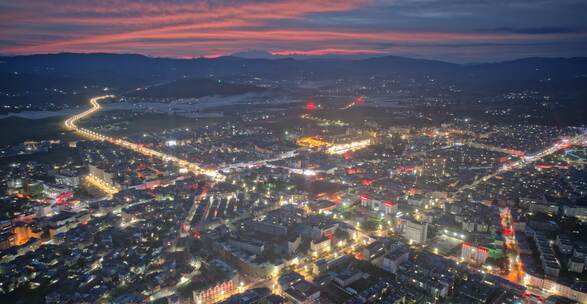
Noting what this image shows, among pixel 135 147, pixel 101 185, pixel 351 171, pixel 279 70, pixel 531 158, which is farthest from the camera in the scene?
pixel 279 70

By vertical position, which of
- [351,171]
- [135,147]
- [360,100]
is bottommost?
[360,100]

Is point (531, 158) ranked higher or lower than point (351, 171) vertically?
lower

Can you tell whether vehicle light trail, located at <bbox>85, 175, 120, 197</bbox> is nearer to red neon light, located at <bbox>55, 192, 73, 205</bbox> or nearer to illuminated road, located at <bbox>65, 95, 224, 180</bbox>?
red neon light, located at <bbox>55, 192, 73, 205</bbox>

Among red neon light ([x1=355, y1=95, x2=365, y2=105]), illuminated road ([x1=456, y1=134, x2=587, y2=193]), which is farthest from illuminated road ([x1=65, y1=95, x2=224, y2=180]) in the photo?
red neon light ([x1=355, y1=95, x2=365, y2=105])

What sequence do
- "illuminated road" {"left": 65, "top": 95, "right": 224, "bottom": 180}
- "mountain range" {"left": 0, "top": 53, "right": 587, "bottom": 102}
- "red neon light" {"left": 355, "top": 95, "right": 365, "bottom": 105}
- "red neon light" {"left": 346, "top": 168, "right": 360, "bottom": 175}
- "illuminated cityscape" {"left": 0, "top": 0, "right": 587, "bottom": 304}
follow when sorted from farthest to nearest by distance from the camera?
"mountain range" {"left": 0, "top": 53, "right": 587, "bottom": 102}, "red neon light" {"left": 355, "top": 95, "right": 365, "bottom": 105}, "illuminated road" {"left": 65, "top": 95, "right": 224, "bottom": 180}, "red neon light" {"left": 346, "top": 168, "right": 360, "bottom": 175}, "illuminated cityscape" {"left": 0, "top": 0, "right": 587, "bottom": 304}

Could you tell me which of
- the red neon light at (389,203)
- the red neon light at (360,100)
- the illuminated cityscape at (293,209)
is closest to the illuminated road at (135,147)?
the illuminated cityscape at (293,209)


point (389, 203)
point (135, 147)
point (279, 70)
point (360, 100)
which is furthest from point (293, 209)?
point (279, 70)

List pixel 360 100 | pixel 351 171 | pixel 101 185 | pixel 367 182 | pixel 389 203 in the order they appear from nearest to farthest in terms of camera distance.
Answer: pixel 389 203, pixel 367 182, pixel 101 185, pixel 351 171, pixel 360 100

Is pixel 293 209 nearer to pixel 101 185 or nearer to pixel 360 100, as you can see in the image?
pixel 101 185

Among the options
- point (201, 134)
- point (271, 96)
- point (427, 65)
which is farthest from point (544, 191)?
point (427, 65)

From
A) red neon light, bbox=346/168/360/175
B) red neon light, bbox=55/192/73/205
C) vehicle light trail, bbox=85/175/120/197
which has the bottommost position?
vehicle light trail, bbox=85/175/120/197

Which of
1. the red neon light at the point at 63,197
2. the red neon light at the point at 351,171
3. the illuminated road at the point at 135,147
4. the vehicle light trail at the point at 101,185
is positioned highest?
the red neon light at the point at 63,197

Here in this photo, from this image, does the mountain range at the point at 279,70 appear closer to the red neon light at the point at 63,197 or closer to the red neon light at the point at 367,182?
the red neon light at the point at 63,197
